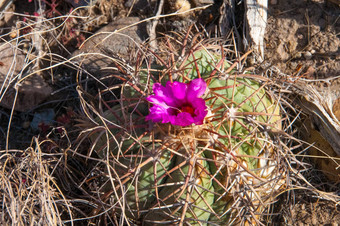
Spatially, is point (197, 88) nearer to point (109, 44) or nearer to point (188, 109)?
point (188, 109)

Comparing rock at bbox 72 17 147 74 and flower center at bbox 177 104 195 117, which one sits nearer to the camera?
flower center at bbox 177 104 195 117

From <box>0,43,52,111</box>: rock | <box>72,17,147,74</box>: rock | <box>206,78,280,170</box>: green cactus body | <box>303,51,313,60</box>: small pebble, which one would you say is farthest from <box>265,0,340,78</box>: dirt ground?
<box>0,43,52,111</box>: rock

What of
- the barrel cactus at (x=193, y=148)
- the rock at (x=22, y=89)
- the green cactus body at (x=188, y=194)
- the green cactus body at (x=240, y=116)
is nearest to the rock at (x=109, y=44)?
the rock at (x=22, y=89)

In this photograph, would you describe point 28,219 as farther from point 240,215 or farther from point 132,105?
point 240,215

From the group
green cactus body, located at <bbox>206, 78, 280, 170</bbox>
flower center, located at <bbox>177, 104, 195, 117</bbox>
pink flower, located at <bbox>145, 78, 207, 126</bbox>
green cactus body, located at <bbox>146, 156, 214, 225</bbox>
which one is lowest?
green cactus body, located at <bbox>146, 156, 214, 225</bbox>

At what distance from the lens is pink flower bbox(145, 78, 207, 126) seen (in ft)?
4.68

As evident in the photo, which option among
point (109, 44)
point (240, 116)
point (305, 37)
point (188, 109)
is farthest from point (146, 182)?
point (305, 37)

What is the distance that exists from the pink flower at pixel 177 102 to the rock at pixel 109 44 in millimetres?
1042

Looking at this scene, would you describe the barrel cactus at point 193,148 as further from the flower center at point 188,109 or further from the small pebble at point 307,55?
the small pebble at point 307,55

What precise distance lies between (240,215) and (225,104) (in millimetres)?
483

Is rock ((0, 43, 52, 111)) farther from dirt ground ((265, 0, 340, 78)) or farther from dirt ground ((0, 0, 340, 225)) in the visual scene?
dirt ground ((265, 0, 340, 78))

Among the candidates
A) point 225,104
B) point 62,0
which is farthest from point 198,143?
point 62,0

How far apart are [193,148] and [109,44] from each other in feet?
4.49

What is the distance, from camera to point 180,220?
61.3 inches
